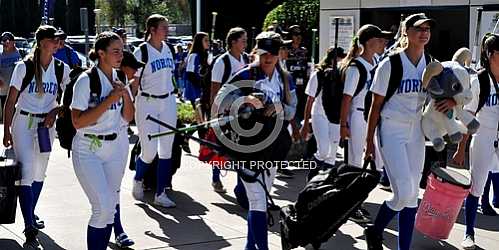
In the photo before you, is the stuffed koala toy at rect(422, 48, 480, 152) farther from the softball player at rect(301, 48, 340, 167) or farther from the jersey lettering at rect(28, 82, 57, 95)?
the jersey lettering at rect(28, 82, 57, 95)

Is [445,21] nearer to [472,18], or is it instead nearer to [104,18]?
[472,18]

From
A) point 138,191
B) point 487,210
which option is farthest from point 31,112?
point 487,210

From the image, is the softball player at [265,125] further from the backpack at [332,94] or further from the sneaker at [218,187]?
the sneaker at [218,187]

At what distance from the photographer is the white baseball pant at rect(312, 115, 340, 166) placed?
8016 mm

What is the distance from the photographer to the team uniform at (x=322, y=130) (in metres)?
8.04

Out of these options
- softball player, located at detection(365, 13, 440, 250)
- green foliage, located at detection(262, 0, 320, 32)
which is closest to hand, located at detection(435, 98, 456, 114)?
softball player, located at detection(365, 13, 440, 250)

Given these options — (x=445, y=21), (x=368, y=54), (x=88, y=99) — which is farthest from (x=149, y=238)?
(x=445, y=21)

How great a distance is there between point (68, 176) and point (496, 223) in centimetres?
540

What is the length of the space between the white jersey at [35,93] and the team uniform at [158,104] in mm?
1342

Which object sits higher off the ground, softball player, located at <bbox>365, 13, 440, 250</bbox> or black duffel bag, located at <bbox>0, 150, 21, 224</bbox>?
softball player, located at <bbox>365, 13, 440, 250</bbox>

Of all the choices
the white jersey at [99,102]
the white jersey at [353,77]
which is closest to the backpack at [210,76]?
the white jersey at [353,77]

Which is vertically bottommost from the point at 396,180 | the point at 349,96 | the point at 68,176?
the point at 68,176

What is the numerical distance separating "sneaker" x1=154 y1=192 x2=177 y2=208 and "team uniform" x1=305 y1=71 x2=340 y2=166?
1.67 meters

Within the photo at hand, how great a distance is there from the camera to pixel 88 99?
535 cm
